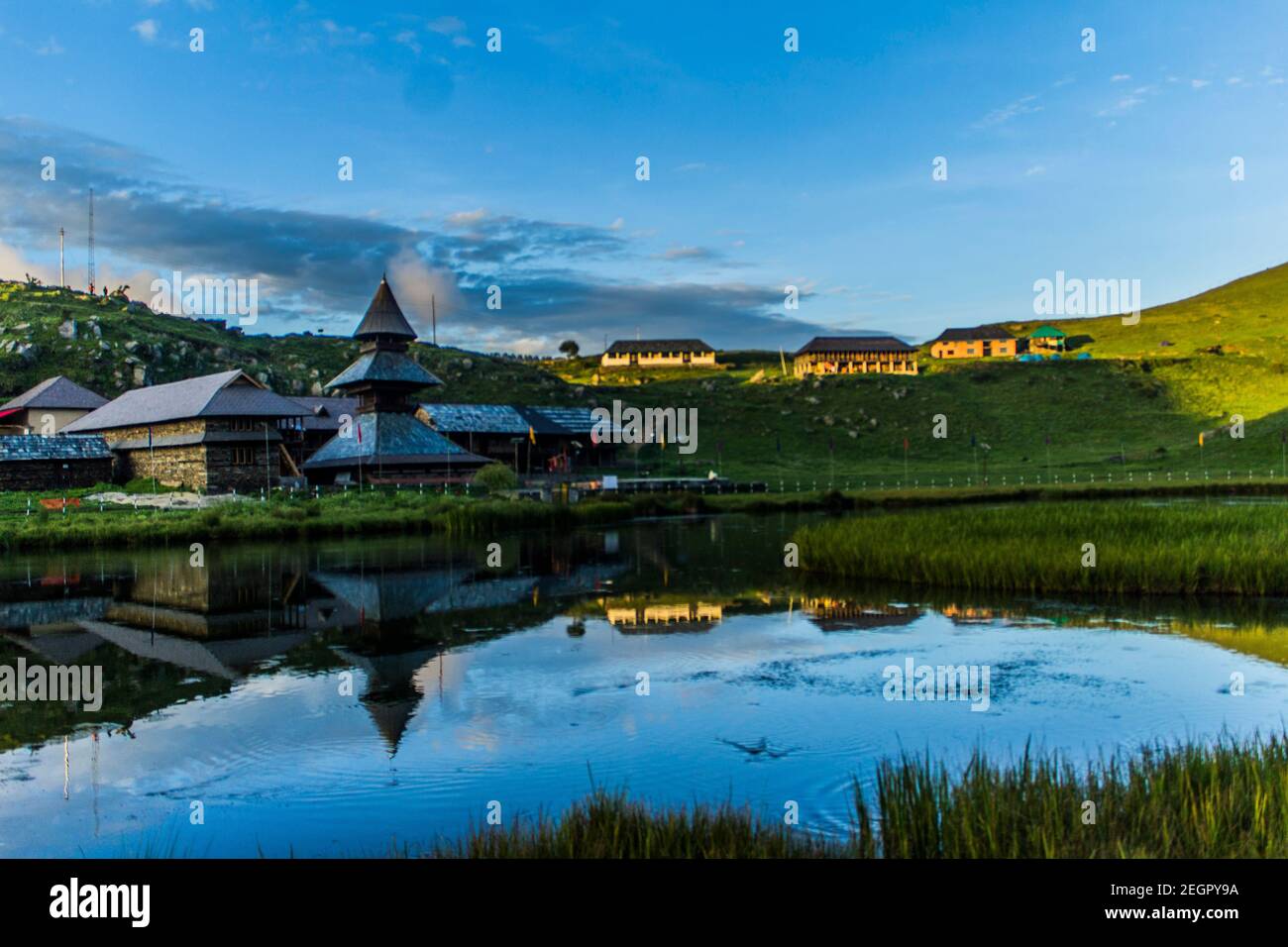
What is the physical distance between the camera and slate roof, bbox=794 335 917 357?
138750mm

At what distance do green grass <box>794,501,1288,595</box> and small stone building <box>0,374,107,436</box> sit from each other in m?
59.4

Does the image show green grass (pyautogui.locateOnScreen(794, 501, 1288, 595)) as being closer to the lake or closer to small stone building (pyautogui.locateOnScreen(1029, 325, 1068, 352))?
the lake

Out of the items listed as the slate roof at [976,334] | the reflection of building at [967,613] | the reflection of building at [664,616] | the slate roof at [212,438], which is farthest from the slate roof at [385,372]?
the slate roof at [976,334]

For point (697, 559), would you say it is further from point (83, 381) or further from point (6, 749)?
point (83, 381)

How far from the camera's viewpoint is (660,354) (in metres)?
156

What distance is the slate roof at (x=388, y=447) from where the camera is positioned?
62312mm

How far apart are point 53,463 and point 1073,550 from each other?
56289 mm

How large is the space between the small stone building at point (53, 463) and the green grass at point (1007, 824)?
57.4 meters

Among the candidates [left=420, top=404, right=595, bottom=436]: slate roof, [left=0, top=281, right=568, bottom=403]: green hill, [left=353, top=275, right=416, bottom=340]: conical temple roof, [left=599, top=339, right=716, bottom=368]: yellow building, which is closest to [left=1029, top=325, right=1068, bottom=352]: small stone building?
[left=599, top=339, right=716, bottom=368]: yellow building

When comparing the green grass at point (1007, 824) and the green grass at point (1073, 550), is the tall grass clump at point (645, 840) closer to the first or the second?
the green grass at point (1007, 824)

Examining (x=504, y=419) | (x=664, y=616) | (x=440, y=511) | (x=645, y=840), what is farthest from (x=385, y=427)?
(x=645, y=840)
